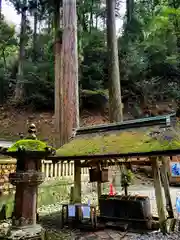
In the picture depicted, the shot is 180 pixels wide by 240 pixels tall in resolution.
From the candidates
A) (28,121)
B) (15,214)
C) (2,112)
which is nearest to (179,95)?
(28,121)

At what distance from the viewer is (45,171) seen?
7.77 metres

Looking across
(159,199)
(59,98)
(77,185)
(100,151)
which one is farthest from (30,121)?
(159,199)

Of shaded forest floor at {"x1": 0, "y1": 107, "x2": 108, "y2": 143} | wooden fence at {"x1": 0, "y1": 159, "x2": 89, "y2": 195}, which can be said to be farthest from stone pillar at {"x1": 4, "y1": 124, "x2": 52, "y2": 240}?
shaded forest floor at {"x1": 0, "y1": 107, "x2": 108, "y2": 143}

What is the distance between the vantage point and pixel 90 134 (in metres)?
6.37

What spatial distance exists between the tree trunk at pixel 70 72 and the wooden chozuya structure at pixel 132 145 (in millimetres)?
1404

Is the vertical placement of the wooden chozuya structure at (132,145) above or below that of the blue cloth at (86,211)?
above

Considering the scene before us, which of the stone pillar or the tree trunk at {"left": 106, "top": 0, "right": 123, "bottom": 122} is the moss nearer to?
the stone pillar

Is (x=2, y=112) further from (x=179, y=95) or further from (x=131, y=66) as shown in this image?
(x=179, y=95)

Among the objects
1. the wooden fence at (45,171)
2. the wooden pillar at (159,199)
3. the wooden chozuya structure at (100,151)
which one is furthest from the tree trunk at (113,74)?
the wooden pillar at (159,199)

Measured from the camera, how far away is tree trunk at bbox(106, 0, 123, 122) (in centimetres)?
1037

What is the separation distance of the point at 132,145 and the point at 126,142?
11.1 inches

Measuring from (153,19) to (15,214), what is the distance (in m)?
20.1

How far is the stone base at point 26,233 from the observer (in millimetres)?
3311

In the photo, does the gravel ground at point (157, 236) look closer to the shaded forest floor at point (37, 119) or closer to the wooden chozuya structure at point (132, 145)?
the wooden chozuya structure at point (132, 145)
